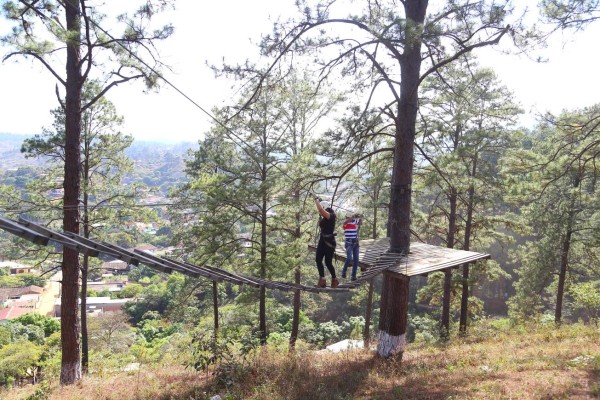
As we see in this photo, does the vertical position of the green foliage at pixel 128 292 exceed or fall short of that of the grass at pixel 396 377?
it falls short

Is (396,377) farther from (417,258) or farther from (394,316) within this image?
(417,258)

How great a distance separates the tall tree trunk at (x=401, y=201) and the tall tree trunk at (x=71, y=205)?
6339 mm

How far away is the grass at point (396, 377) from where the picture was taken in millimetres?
5016

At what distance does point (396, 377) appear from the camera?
6.17 m

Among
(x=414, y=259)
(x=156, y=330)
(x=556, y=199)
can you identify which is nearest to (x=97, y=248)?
(x=414, y=259)

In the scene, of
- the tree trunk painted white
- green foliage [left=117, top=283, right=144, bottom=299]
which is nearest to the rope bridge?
the tree trunk painted white

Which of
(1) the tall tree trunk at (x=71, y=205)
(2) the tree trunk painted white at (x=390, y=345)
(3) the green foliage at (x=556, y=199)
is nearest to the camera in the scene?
(2) the tree trunk painted white at (x=390, y=345)

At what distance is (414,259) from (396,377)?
203 cm

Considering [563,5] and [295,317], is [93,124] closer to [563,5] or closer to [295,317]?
[295,317]

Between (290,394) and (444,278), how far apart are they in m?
10.00

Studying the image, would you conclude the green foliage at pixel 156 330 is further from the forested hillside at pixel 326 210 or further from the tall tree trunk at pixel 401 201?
the tall tree trunk at pixel 401 201

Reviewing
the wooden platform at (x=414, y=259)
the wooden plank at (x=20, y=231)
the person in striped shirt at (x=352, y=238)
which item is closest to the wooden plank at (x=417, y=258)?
the wooden platform at (x=414, y=259)

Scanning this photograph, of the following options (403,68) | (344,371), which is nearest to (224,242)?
(344,371)

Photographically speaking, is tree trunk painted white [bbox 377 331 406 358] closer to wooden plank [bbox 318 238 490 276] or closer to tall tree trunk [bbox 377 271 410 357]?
tall tree trunk [bbox 377 271 410 357]
